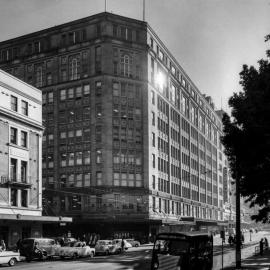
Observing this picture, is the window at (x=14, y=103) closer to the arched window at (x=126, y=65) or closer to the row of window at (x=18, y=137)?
the row of window at (x=18, y=137)

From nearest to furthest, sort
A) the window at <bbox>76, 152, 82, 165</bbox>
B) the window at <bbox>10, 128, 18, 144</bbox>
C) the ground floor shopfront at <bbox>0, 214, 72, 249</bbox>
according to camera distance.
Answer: the ground floor shopfront at <bbox>0, 214, 72, 249</bbox>
the window at <bbox>10, 128, 18, 144</bbox>
the window at <bbox>76, 152, 82, 165</bbox>

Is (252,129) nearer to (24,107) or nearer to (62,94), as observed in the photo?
(24,107)

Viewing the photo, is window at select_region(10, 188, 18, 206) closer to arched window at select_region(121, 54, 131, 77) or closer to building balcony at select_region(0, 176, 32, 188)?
building balcony at select_region(0, 176, 32, 188)

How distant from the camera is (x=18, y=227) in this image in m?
53.3

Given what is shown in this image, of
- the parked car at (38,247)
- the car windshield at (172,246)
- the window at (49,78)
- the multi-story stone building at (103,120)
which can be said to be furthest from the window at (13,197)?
the window at (49,78)

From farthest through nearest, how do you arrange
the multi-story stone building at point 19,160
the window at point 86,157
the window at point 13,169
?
the window at point 86,157 → the window at point 13,169 → the multi-story stone building at point 19,160

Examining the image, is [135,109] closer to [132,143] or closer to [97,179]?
[132,143]

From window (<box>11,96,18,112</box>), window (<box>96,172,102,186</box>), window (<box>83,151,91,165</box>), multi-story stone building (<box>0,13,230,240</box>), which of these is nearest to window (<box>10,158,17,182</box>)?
window (<box>11,96,18,112</box>)

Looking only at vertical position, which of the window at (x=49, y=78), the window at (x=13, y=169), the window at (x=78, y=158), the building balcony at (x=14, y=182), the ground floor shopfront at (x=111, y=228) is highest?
the window at (x=49, y=78)

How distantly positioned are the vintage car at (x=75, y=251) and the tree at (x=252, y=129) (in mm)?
20119

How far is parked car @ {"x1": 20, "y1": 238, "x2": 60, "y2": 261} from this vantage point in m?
41.9

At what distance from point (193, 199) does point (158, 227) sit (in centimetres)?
2782

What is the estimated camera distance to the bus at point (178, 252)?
25328mm

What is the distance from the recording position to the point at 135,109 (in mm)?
85500
